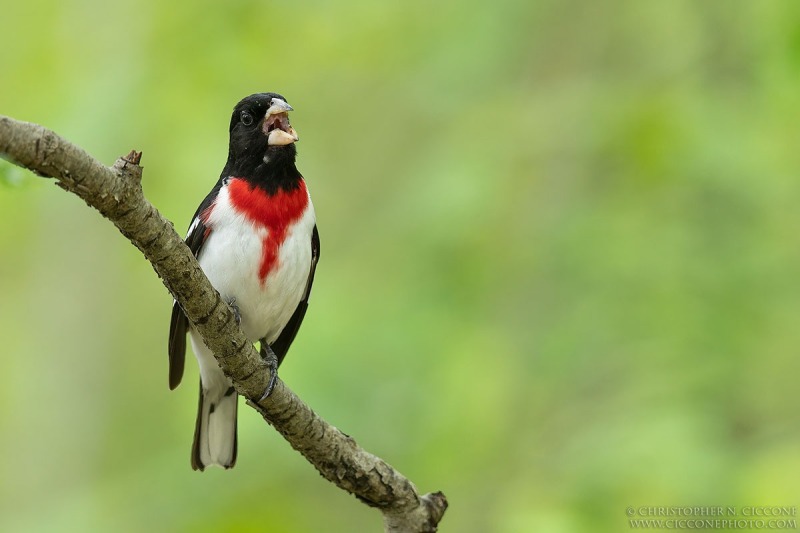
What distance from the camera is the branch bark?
2.53 meters

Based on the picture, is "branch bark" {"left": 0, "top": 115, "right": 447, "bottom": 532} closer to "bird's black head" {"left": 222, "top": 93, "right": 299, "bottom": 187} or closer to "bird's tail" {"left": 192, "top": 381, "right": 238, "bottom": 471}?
"bird's black head" {"left": 222, "top": 93, "right": 299, "bottom": 187}

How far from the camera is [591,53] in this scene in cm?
673

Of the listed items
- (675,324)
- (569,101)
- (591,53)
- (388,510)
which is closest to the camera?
(388,510)

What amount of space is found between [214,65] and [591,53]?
2581 millimetres

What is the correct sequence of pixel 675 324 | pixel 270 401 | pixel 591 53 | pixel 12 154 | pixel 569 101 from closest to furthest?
pixel 12 154
pixel 270 401
pixel 675 324
pixel 569 101
pixel 591 53

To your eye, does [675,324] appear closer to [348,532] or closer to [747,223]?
[747,223]

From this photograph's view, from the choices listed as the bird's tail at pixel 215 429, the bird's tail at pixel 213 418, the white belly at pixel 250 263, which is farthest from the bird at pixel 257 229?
the bird's tail at pixel 215 429

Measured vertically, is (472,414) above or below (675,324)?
below

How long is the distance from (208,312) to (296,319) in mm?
1973

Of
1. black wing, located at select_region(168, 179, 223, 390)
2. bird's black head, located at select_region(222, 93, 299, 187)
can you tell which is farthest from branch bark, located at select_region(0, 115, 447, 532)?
bird's black head, located at select_region(222, 93, 299, 187)

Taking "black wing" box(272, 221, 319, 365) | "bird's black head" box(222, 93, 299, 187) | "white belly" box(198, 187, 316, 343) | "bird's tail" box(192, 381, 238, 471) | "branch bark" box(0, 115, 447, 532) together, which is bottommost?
"branch bark" box(0, 115, 447, 532)

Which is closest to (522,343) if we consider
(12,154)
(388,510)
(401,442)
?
(401,442)

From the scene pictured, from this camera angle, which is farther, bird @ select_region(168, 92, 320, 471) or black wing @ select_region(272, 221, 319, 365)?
black wing @ select_region(272, 221, 319, 365)

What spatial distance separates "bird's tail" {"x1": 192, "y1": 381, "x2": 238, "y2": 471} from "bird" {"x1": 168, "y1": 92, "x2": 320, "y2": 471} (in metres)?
0.50
